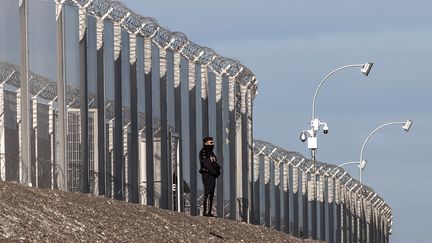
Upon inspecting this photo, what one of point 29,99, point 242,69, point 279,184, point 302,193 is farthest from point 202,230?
point 302,193

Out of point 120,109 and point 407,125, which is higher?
point 407,125

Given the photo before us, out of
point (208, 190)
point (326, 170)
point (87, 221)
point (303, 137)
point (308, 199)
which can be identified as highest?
point (303, 137)

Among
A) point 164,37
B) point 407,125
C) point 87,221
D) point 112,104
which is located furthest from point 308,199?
point 87,221

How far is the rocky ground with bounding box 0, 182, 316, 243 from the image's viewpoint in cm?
2197

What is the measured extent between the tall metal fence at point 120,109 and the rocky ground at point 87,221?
1.49 meters

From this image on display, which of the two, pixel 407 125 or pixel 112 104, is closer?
pixel 112 104

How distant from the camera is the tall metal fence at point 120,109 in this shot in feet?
89.9

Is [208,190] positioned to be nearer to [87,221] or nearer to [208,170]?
[208,170]

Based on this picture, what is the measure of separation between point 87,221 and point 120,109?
9.16 metres

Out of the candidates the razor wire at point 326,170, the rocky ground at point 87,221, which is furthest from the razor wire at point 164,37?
the razor wire at point 326,170

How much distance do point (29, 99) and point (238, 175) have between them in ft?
58.9

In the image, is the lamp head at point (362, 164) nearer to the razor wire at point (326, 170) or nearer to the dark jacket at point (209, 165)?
the razor wire at point (326, 170)

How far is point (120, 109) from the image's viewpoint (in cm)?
3325

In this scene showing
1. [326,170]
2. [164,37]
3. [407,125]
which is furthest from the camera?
[407,125]
